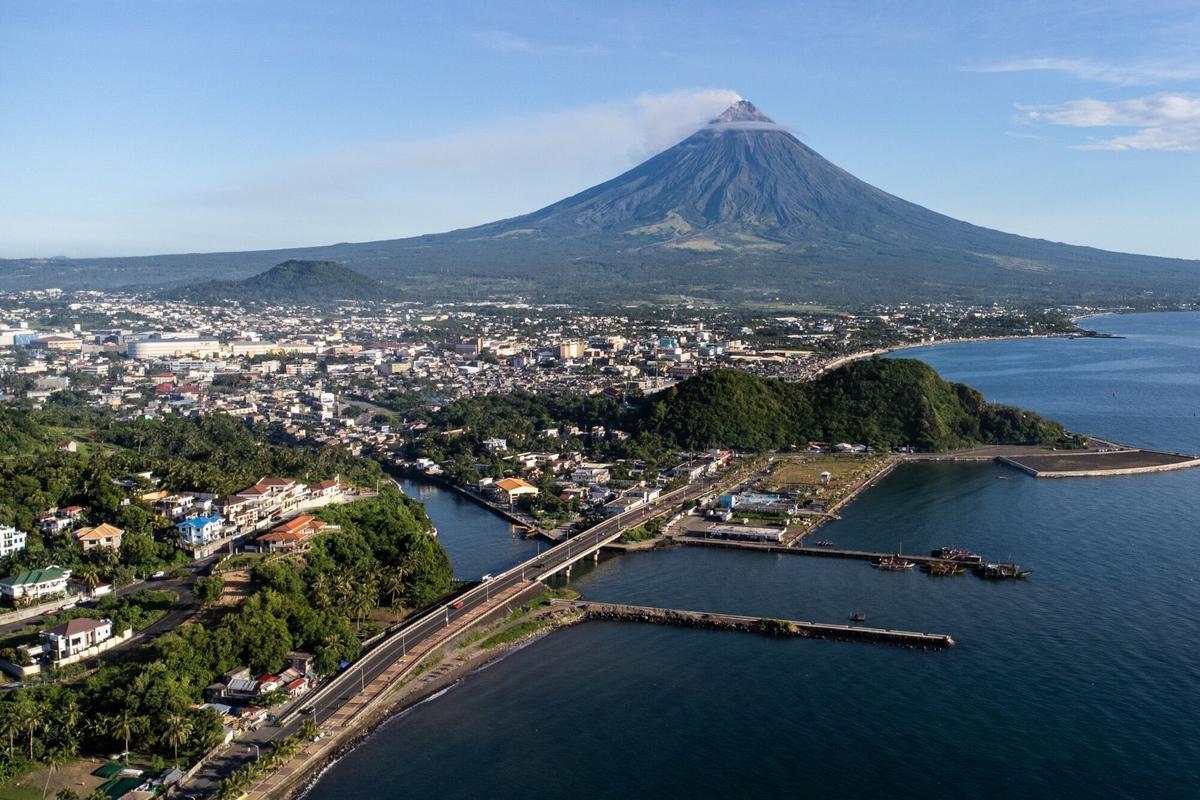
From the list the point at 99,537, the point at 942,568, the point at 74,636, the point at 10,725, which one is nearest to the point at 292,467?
the point at 99,537

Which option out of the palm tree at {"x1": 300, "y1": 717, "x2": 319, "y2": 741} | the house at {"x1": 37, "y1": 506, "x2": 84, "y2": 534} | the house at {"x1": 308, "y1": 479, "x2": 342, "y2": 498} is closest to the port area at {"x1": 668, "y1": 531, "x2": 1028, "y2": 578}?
the house at {"x1": 308, "y1": 479, "x2": 342, "y2": 498}

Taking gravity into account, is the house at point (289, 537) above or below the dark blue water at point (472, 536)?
above

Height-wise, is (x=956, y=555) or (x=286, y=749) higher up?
(x=956, y=555)

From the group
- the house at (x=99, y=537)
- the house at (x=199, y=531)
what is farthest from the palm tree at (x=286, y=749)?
the house at (x=199, y=531)

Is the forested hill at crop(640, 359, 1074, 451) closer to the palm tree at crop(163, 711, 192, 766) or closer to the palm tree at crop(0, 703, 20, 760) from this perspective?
the palm tree at crop(163, 711, 192, 766)

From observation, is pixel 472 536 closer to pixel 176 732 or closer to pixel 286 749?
pixel 286 749

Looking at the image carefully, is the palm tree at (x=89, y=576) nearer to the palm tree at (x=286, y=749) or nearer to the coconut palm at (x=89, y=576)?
the coconut palm at (x=89, y=576)
